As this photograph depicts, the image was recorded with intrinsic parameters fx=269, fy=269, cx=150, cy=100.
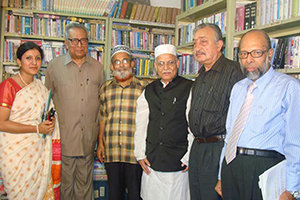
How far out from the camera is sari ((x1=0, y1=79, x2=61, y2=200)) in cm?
209

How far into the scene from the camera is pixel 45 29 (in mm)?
3562

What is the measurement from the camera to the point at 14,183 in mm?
2090

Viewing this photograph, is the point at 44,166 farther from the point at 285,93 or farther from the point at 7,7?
the point at 7,7

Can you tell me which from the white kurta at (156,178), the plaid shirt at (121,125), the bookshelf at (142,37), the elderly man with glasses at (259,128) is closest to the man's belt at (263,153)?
the elderly man with glasses at (259,128)

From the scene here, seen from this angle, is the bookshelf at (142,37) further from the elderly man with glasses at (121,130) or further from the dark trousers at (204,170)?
the dark trousers at (204,170)

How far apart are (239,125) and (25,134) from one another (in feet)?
5.38

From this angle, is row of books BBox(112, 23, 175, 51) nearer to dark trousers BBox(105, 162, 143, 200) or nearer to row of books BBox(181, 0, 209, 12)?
row of books BBox(181, 0, 209, 12)

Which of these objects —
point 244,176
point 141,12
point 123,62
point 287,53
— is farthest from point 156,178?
point 141,12

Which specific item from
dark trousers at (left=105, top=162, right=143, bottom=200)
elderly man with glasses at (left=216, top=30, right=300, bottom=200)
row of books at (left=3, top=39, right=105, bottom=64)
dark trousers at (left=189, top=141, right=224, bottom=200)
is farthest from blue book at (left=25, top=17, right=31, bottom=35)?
elderly man with glasses at (left=216, top=30, right=300, bottom=200)

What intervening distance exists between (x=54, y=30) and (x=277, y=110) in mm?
3092

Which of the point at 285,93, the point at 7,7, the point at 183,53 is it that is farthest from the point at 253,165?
the point at 7,7

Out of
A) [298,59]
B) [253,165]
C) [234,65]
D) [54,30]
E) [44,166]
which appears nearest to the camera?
[253,165]

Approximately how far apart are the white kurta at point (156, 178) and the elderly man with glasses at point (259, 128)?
1.72ft

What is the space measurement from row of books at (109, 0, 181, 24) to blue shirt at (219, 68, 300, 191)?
109 inches
